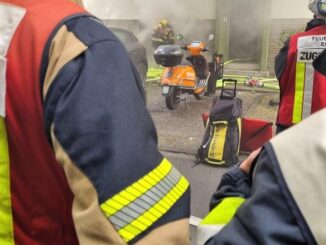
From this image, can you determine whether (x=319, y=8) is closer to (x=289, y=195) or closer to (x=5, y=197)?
(x=289, y=195)

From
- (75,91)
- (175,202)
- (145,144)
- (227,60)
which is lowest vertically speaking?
(227,60)

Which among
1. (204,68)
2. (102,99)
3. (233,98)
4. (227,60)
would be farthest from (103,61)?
(227,60)

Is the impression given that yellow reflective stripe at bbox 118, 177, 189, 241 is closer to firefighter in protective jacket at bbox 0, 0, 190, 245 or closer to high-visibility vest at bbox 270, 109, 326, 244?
firefighter in protective jacket at bbox 0, 0, 190, 245

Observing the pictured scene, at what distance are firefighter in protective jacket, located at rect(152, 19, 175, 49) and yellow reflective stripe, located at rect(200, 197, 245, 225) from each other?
893 centimetres

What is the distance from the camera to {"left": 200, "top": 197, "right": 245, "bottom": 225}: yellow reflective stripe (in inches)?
A: 34.2

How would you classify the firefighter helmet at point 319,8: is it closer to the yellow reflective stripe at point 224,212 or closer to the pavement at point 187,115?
the yellow reflective stripe at point 224,212

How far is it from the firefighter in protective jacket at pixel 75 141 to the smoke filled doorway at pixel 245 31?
9219mm

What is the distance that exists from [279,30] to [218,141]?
603cm

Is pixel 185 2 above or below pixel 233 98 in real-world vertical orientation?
above

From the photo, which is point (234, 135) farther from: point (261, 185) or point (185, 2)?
point (185, 2)

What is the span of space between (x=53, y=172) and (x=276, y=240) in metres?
0.46

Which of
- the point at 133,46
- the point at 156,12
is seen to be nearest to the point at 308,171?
the point at 133,46

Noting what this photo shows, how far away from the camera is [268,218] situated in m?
0.65

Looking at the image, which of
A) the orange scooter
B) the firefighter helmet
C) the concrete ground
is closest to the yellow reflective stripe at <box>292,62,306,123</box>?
the firefighter helmet
